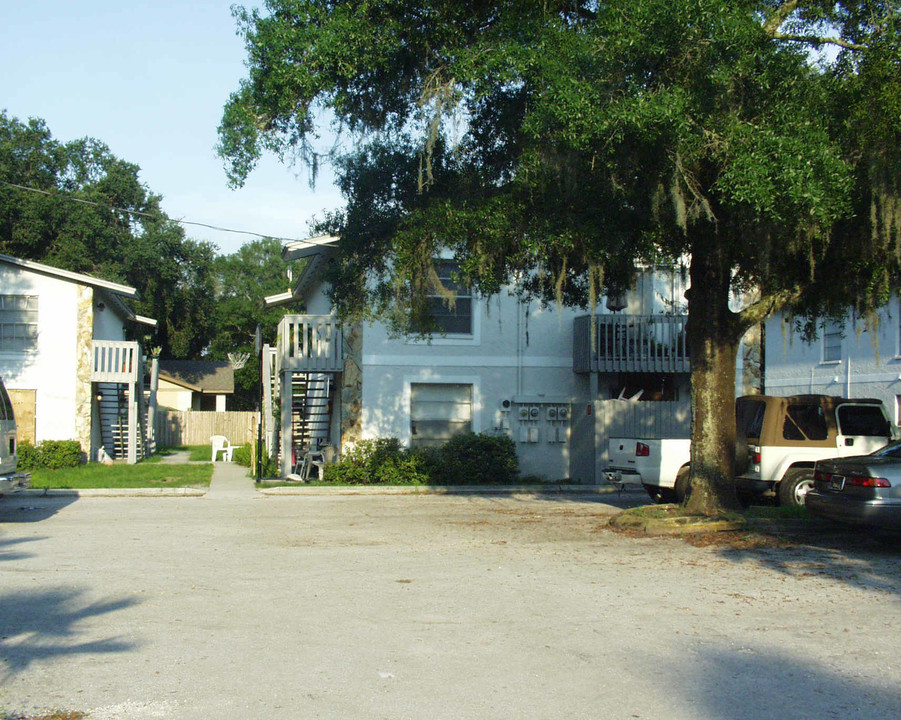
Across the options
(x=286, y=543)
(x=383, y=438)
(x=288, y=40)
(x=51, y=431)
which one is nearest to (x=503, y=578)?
(x=286, y=543)

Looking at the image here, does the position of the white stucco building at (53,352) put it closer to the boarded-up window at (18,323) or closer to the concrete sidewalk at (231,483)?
the boarded-up window at (18,323)

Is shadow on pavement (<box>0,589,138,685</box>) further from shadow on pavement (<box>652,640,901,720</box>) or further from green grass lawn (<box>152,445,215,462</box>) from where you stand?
green grass lawn (<box>152,445,215,462</box>)

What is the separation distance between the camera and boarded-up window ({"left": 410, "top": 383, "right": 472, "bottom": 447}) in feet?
76.3

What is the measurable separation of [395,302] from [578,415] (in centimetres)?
1101

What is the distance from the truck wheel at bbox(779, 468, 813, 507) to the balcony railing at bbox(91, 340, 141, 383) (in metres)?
20.3

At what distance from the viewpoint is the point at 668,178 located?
10852 millimetres

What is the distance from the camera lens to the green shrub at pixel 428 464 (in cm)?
2222

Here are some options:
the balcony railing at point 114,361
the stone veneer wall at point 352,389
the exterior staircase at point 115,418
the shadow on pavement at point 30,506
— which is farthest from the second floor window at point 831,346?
the shadow on pavement at point 30,506

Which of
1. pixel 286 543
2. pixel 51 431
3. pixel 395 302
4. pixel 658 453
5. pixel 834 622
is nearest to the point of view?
pixel 834 622

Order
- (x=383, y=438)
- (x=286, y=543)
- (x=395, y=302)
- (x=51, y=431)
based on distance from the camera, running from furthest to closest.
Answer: (x=51, y=431), (x=383, y=438), (x=395, y=302), (x=286, y=543)

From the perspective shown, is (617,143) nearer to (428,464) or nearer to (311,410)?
(428,464)

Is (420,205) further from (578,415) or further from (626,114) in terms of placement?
(578,415)

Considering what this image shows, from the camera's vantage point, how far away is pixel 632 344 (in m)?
23.5

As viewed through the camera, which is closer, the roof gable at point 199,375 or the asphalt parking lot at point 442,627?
the asphalt parking lot at point 442,627
